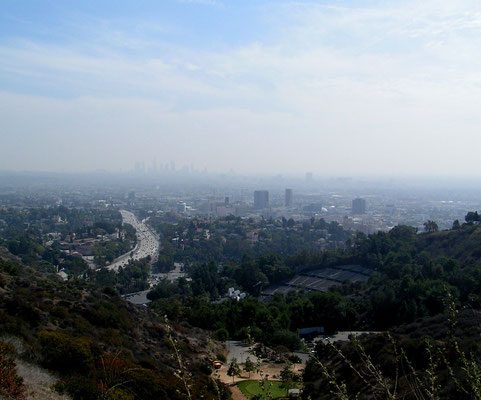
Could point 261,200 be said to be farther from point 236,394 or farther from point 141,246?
point 236,394

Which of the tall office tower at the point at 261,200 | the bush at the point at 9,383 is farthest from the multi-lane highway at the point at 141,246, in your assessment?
the bush at the point at 9,383

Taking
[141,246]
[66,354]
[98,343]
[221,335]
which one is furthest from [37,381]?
[141,246]

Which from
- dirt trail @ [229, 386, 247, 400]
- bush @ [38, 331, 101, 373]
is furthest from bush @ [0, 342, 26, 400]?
dirt trail @ [229, 386, 247, 400]

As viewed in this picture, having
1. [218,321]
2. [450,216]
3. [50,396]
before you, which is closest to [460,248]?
[218,321]

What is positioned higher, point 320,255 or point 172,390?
point 172,390

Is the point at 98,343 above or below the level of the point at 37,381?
below

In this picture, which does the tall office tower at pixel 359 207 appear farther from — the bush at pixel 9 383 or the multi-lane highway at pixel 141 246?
the bush at pixel 9 383

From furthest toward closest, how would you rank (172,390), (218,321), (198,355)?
(218,321)
(198,355)
(172,390)

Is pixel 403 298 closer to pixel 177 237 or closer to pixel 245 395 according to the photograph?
pixel 245 395
